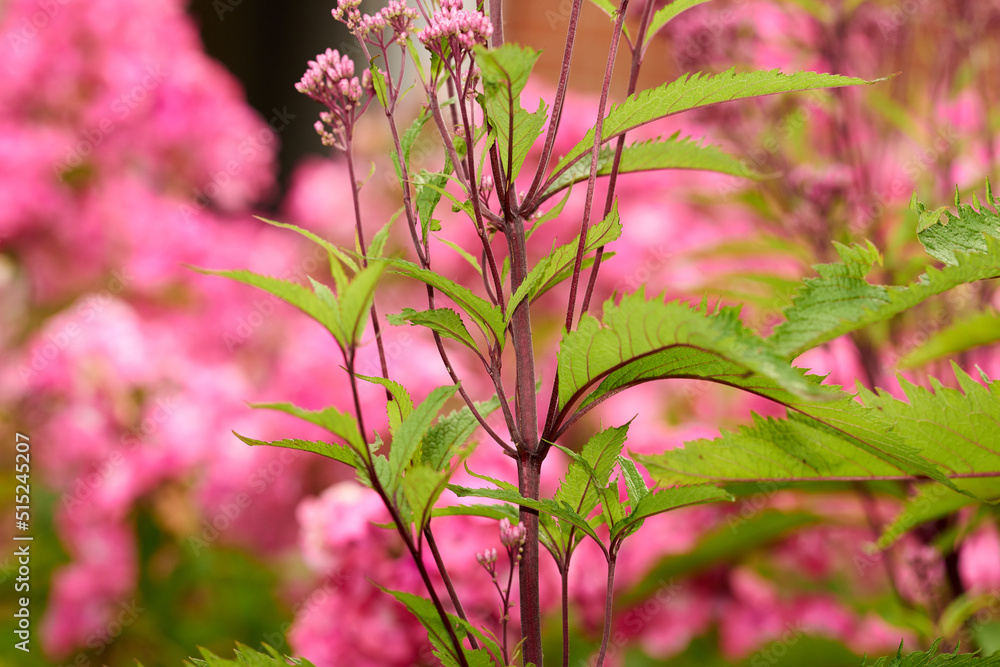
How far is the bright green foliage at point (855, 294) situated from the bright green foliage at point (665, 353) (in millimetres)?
20

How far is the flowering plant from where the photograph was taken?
30 centimetres

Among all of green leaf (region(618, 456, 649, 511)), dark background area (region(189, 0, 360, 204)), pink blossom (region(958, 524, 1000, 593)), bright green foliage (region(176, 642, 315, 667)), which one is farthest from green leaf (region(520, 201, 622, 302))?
dark background area (region(189, 0, 360, 204))

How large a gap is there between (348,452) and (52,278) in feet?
4.54

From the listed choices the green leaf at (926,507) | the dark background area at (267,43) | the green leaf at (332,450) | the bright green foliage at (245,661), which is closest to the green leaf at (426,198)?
the green leaf at (332,450)

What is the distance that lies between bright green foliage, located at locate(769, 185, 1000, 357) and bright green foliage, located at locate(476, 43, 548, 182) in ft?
0.43

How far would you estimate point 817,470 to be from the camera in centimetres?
44

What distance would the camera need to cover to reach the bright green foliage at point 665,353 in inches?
10.6

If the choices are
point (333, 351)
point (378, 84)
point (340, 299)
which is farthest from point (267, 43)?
point (340, 299)

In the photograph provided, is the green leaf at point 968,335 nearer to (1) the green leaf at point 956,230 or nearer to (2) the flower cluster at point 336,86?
(1) the green leaf at point 956,230

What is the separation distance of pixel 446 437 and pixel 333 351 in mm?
911

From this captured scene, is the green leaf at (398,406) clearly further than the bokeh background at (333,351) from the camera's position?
No

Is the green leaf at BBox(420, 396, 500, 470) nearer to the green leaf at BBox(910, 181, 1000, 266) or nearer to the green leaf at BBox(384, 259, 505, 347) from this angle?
the green leaf at BBox(384, 259, 505, 347)

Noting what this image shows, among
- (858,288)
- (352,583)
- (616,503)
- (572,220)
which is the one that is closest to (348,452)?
(616,503)

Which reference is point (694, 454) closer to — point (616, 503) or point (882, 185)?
point (616, 503)
